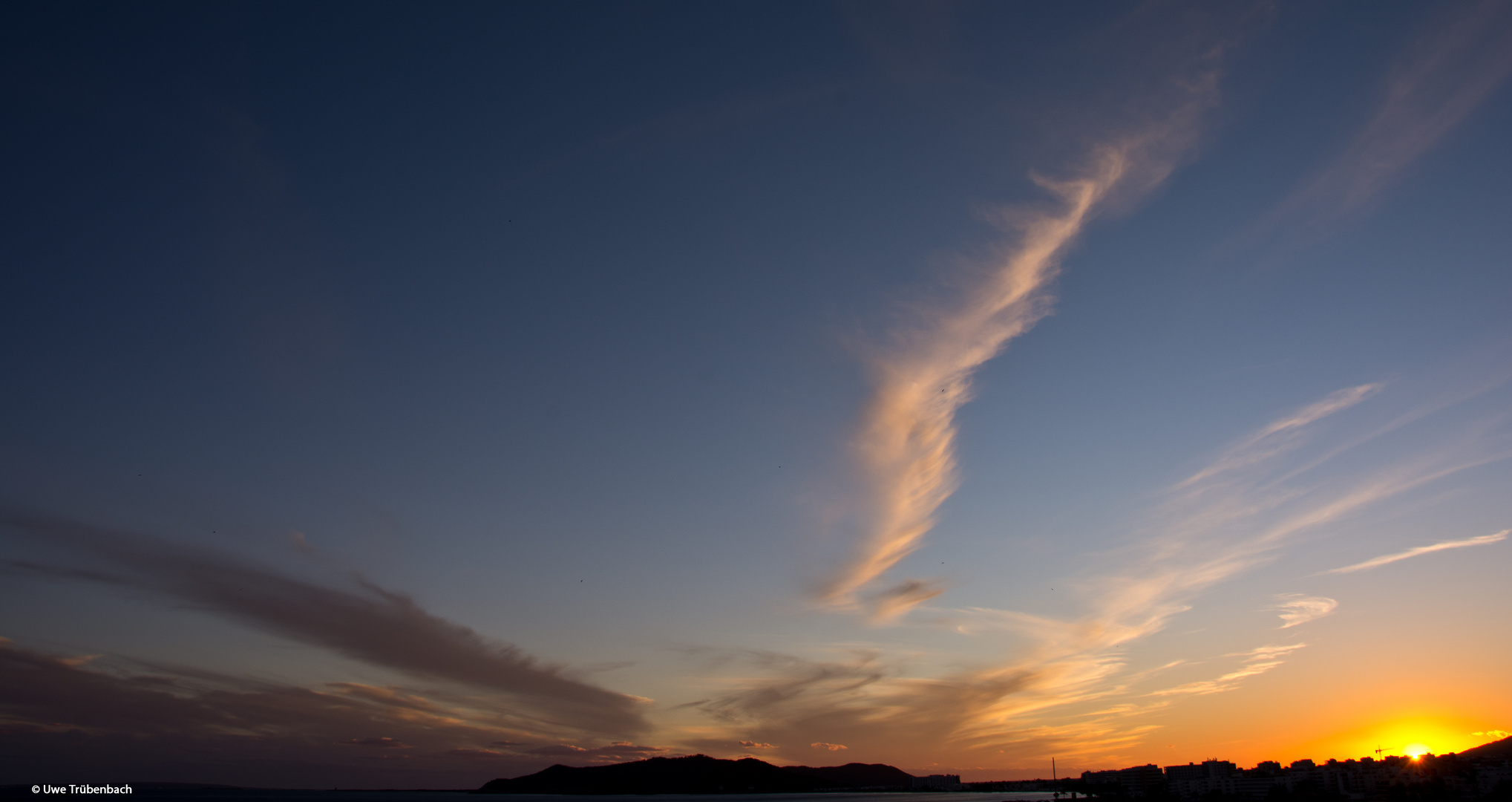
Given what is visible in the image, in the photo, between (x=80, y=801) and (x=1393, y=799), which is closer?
(x=80, y=801)

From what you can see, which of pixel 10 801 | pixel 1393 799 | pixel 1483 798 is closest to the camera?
pixel 10 801

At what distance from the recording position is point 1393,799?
18638 centimetres

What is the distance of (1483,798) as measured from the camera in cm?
17188

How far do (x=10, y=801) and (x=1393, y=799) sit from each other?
984ft

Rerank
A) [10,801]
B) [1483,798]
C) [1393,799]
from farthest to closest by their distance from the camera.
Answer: [1393,799] → [1483,798] → [10,801]

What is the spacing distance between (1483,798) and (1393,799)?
61.0 feet

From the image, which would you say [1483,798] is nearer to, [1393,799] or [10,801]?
[1393,799]

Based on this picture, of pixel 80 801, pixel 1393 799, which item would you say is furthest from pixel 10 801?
pixel 1393 799

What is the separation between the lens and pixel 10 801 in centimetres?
13275

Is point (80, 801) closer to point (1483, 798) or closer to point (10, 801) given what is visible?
point (10, 801)

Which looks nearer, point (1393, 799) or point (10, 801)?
point (10, 801)

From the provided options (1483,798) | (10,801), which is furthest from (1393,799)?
(10,801)

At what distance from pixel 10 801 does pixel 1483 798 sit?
305 metres

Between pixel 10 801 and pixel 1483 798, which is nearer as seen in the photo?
pixel 10 801
